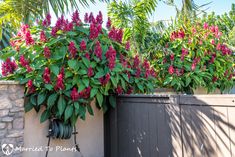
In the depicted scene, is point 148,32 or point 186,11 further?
point 148,32

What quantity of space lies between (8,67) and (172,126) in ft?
7.11

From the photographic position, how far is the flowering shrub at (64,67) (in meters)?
2.80

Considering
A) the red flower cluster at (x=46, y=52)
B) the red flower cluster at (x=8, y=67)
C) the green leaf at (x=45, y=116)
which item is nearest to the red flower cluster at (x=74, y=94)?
the green leaf at (x=45, y=116)

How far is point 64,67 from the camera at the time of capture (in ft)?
9.57

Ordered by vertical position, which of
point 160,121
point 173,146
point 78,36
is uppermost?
point 78,36

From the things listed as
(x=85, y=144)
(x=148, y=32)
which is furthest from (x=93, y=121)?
(x=148, y=32)

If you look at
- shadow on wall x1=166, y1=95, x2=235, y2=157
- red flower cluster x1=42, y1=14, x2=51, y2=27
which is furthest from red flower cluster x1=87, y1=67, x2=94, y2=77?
shadow on wall x1=166, y1=95, x2=235, y2=157

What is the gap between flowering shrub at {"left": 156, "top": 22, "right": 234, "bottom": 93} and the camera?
4274 mm

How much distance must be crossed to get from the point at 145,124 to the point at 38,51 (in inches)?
63.9

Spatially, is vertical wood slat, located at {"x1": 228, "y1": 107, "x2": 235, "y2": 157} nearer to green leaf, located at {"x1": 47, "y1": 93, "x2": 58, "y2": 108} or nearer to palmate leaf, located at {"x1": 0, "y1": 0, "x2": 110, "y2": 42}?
green leaf, located at {"x1": 47, "y1": 93, "x2": 58, "y2": 108}

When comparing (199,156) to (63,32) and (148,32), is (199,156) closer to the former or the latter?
(63,32)

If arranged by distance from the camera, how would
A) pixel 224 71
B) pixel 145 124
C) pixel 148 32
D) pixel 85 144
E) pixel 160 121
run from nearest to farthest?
pixel 160 121 → pixel 145 124 → pixel 85 144 → pixel 224 71 → pixel 148 32

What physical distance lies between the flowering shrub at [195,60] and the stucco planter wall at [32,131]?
1671 millimetres

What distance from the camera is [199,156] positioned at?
6.51 ft
